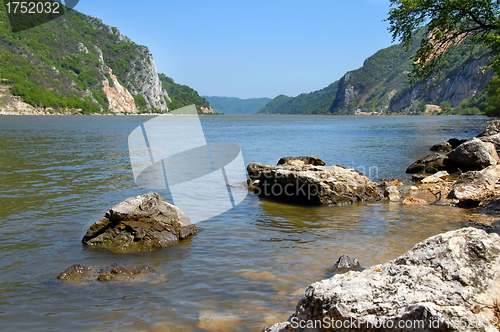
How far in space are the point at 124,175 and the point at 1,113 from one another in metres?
122

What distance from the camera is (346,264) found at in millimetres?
6578

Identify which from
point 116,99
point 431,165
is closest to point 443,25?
point 431,165

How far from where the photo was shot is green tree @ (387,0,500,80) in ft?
66.8

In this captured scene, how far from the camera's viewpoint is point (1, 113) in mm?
116188

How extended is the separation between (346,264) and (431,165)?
1377 cm

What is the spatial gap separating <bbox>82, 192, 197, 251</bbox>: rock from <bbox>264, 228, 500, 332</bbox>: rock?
17.1 ft

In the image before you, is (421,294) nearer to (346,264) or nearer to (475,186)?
(346,264)

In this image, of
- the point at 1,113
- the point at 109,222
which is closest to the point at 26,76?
the point at 1,113

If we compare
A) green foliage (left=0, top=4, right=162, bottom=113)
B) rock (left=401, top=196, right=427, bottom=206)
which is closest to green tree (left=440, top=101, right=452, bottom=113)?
green foliage (left=0, top=4, right=162, bottom=113)

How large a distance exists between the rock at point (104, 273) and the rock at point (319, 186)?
6523mm

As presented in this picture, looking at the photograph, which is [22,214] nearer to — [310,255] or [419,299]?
[310,255]

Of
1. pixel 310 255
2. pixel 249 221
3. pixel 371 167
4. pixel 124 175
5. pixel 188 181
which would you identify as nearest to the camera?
pixel 310 255

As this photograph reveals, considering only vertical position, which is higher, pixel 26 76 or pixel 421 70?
pixel 26 76

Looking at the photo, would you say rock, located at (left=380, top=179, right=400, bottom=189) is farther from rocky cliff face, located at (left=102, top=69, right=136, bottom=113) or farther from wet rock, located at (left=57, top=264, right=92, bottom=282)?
rocky cliff face, located at (left=102, top=69, right=136, bottom=113)
